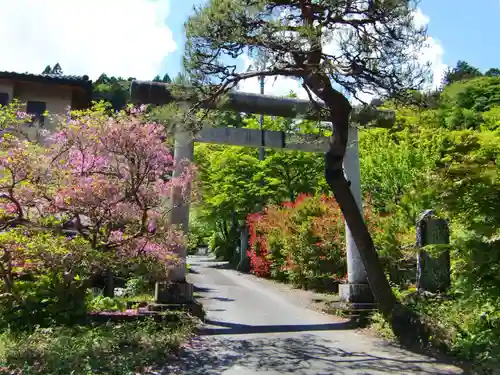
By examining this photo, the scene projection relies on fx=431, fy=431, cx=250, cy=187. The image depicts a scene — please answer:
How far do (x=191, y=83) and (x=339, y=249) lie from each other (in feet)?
30.2

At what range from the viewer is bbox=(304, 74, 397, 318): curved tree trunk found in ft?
29.2

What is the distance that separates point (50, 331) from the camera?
7.27 meters

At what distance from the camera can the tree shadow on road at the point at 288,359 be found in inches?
263

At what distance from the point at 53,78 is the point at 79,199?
13713 mm

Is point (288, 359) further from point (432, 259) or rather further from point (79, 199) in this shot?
point (79, 199)

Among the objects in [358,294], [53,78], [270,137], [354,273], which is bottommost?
[358,294]

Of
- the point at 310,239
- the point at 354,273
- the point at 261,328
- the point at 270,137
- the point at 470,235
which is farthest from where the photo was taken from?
the point at 310,239

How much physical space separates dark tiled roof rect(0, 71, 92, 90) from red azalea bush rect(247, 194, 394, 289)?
10.4m

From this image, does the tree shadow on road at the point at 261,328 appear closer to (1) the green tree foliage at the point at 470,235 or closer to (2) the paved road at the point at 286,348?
(2) the paved road at the point at 286,348

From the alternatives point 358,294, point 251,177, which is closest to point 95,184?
point 358,294

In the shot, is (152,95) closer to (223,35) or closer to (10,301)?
(223,35)

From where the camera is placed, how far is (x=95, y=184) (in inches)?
306

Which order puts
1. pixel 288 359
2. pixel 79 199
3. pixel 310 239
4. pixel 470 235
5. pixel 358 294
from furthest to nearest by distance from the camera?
pixel 310 239, pixel 358 294, pixel 79 199, pixel 288 359, pixel 470 235

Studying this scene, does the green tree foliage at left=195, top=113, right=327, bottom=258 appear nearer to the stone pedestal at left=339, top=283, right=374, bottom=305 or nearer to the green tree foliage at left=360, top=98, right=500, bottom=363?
the stone pedestal at left=339, top=283, right=374, bottom=305
